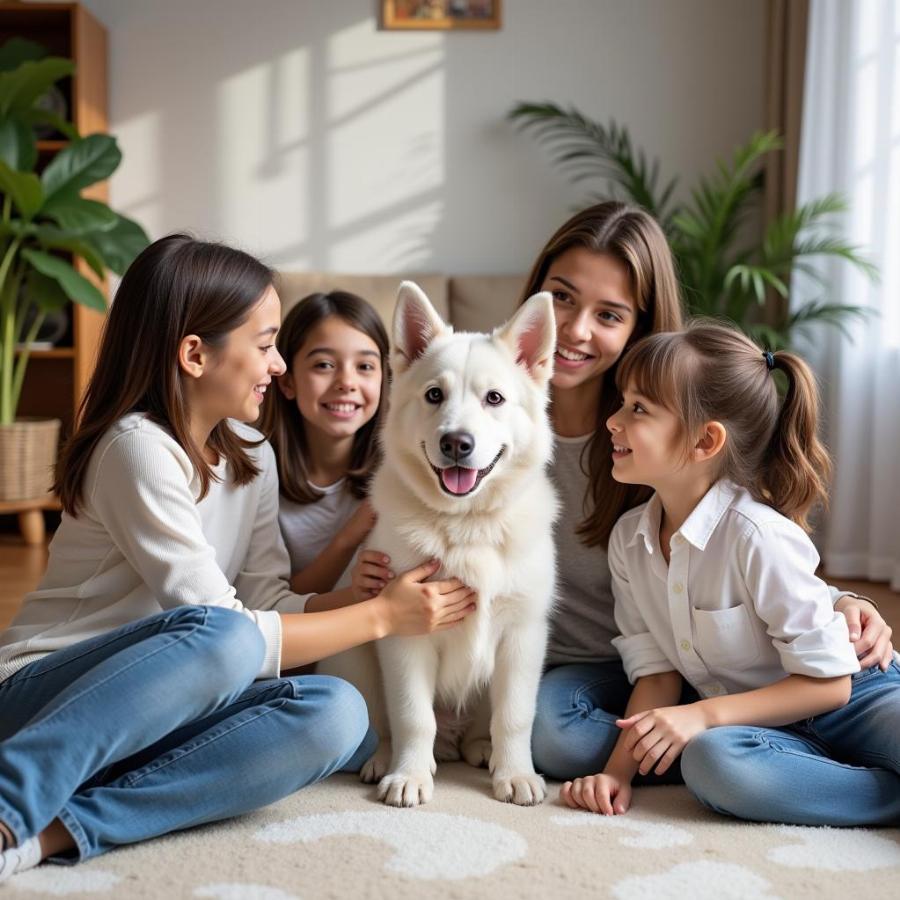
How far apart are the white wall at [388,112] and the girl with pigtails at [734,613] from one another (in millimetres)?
3788

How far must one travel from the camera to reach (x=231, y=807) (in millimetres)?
1741

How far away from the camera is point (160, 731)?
1.64 m

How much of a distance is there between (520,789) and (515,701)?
16 centimetres

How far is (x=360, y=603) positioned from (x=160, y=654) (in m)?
0.42

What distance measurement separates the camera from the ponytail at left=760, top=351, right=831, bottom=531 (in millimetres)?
2025

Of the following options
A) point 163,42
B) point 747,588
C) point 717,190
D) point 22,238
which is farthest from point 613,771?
point 163,42

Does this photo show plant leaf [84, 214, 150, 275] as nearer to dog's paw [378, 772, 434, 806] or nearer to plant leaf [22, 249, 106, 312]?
plant leaf [22, 249, 106, 312]

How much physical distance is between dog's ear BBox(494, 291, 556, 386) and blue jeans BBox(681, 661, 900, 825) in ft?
2.47

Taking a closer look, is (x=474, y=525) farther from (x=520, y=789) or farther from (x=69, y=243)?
(x=69, y=243)

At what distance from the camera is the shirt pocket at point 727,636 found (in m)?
1.96

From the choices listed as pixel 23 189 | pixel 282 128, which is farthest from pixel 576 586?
pixel 282 128

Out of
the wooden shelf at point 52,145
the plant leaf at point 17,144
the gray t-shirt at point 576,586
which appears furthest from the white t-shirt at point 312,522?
the wooden shelf at point 52,145

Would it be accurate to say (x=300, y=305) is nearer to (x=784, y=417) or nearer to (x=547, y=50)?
(x=784, y=417)

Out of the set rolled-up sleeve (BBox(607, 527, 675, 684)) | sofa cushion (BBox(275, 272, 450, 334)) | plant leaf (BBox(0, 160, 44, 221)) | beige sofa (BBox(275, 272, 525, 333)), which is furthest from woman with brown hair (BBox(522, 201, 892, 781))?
plant leaf (BBox(0, 160, 44, 221))
